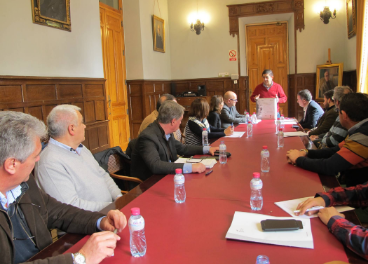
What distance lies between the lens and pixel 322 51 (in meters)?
8.24

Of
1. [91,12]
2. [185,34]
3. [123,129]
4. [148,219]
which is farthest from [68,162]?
[185,34]

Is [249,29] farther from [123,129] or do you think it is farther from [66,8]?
[66,8]

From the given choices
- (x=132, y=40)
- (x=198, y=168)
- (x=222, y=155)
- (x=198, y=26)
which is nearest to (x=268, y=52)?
(x=198, y=26)

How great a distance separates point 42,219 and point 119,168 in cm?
152

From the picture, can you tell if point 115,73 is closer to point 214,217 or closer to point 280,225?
point 214,217

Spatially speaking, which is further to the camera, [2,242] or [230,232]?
[230,232]

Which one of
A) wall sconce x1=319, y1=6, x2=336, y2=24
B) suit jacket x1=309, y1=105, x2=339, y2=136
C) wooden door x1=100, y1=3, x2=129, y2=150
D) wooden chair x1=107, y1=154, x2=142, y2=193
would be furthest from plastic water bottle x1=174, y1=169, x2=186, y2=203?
wall sconce x1=319, y1=6, x2=336, y2=24

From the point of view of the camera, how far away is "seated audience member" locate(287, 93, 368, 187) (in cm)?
227

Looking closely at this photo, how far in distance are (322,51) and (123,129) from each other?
5.59 meters

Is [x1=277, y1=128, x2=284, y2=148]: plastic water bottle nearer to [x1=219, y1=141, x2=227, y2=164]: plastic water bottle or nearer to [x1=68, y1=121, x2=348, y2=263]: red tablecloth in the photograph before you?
[x1=68, y1=121, x2=348, y2=263]: red tablecloth

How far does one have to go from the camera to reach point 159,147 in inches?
112

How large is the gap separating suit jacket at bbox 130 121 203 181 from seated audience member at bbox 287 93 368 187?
1014mm

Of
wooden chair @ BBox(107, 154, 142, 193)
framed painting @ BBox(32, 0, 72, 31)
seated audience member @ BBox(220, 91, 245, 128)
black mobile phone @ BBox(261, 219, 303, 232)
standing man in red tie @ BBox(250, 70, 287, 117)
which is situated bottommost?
wooden chair @ BBox(107, 154, 142, 193)

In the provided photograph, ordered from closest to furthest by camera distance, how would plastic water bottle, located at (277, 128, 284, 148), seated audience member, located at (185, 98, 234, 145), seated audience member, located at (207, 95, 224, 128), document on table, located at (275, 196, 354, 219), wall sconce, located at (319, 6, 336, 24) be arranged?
document on table, located at (275, 196, 354, 219) < plastic water bottle, located at (277, 128, 284, 148) < seated audience member, located at (185, 98, 234, 145) < seated audience member, located at (207, 95, 224, 128) < wall sconce, located at (319, 6, 336, 24)
